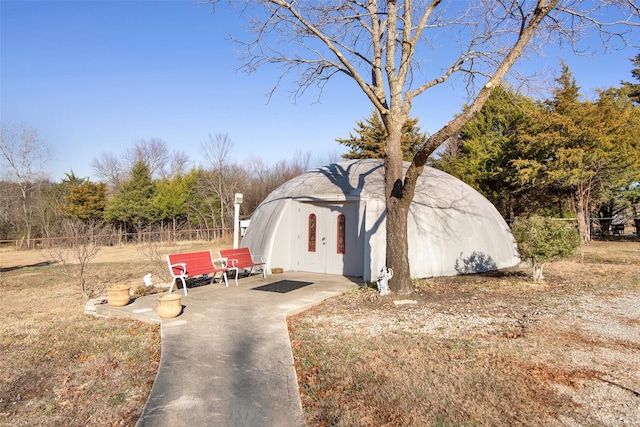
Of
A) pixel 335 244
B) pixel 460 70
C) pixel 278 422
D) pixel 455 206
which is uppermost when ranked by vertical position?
pixel 460 70

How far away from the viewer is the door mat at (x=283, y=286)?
9.80 metres

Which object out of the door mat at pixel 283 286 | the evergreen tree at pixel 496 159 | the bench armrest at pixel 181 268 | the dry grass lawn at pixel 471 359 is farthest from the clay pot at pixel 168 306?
the evergreen tree at pixel 496 159

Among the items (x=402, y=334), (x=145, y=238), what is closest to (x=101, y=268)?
(x=145, y=238)

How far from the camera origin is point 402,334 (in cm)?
632

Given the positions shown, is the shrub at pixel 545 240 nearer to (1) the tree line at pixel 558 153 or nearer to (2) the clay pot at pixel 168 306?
(2) the clay pot at pixel 168 306

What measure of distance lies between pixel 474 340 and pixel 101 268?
53.0ft

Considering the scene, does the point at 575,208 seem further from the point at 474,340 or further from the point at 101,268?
the point at 101,268

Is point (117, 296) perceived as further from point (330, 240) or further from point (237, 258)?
point (330, 240)

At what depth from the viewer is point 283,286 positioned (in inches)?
407

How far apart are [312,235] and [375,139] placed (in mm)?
21822

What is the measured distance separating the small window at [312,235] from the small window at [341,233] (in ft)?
2.84

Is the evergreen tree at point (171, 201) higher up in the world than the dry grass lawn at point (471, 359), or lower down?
higher up

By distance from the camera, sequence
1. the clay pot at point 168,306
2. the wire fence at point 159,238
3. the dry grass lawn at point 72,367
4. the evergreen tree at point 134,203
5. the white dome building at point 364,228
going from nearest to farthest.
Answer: the dry grass lawn at point 72,367 → the clay pot at point 168,306 → the white dome building at point 364,228 → the wire fence at point 159,238 → the evergreen tree at point 134,203

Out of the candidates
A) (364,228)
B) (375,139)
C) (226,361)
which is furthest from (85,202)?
(226,361)
